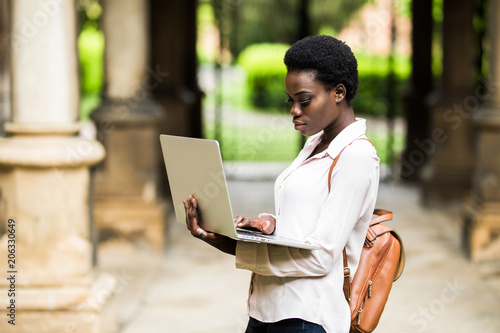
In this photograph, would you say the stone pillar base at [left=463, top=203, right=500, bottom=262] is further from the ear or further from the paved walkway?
the ear

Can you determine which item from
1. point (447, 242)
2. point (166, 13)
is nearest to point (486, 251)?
point (447, 242)

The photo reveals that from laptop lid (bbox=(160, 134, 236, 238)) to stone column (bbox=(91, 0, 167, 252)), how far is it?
517cm

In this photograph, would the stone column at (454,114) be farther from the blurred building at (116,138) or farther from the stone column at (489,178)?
the stone column at (489,178)

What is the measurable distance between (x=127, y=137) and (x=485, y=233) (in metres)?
3.54

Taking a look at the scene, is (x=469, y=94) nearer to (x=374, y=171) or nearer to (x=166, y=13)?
(x=166, y=13)

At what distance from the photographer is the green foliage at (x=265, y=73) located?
13266mm

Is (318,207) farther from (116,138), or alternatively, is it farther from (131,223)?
(116,138)

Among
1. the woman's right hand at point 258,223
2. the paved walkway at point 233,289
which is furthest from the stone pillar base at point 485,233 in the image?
the woman's right hand at point 258,223

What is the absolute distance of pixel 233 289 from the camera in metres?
6.41

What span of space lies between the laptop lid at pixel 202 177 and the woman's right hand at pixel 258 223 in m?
0.13

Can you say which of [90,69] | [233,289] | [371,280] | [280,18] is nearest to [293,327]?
[371,280]

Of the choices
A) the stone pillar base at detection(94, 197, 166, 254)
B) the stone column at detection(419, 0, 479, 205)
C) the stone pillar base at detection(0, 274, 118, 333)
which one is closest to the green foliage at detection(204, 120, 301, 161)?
the stone column at detection(419, 0, 479, 205)

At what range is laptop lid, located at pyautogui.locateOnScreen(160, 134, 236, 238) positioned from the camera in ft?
6.91

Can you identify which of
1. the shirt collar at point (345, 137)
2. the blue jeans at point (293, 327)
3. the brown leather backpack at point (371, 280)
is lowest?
the blue jeans at point (293, 327)
